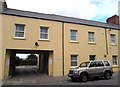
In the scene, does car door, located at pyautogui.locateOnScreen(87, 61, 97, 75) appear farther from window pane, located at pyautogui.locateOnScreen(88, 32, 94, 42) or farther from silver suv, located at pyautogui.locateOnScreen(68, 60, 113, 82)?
window pane, located at pyautogui.locateOnScreen(88, 32, 94, 42)

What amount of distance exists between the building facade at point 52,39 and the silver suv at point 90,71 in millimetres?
4889

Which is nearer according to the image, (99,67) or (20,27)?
(99,67)

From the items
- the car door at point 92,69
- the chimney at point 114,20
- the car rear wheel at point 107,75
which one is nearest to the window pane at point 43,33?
the car door at point 92,69

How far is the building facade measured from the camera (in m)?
21.0

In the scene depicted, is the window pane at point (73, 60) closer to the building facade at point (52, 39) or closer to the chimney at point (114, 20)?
the building facade at point (52, 39)

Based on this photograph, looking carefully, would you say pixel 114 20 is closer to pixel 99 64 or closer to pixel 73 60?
pixel 73 60

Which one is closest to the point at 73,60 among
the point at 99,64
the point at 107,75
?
the point at 99,64

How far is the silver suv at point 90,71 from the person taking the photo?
59.5 ft

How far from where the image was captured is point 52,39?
2330cm

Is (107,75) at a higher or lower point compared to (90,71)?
lower

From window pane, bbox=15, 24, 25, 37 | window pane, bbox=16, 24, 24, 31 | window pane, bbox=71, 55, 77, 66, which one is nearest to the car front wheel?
window pane, bbox=71, 55, 77, 66

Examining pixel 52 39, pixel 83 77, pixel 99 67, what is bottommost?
pixel 83 77

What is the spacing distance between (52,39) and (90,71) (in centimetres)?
678

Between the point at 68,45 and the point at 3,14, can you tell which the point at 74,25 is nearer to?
the point at 68,45
